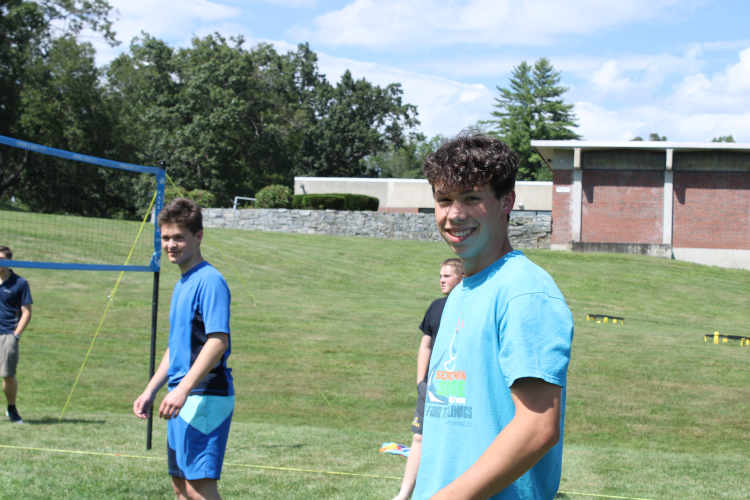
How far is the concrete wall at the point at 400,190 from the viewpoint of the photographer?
38281mm

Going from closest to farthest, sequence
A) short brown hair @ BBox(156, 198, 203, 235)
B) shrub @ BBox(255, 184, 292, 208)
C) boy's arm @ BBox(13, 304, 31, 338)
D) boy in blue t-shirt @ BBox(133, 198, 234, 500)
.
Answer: boy in blue t-shirt @ BBox(133, 198, 234, 500) → short brown hair @ BBox(156, 198, 203, 235) → boy's arm @ BBox(13, 304, 31, 338) → shrub @ BBox(255, 184, 292, 208)

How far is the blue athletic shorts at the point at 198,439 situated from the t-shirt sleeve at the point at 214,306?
0.39 metres

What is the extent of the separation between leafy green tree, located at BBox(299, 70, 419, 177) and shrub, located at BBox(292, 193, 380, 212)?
2927 centimetres

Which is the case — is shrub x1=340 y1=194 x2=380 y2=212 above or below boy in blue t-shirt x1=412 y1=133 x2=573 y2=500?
above

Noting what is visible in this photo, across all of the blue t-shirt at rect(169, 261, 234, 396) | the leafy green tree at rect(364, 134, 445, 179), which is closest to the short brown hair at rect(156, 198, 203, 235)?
the blue t-shirt at rect(169, 261, 234, 396)

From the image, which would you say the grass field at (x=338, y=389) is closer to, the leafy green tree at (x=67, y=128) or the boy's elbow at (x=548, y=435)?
the boy's elbow at (x=548, y=435)

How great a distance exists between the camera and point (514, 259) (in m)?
1.70

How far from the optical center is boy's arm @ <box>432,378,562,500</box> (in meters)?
1.48

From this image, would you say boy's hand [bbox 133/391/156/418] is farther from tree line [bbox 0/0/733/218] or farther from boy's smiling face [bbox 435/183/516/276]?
tree line [bbox 0/0/733/218]

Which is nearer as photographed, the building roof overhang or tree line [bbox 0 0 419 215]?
the building roof overhang

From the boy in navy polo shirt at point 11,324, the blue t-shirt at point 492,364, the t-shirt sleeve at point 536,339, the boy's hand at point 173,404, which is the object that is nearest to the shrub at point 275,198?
the boy in navy polo shirt at point 11,324

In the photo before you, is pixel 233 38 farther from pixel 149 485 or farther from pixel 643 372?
pixel 149 485

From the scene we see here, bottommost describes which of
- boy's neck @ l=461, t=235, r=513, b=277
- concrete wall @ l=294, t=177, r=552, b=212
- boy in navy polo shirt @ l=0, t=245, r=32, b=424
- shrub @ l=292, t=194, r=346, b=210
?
boy in navy polo shirt @ l=0, t=245, r=32, b=424

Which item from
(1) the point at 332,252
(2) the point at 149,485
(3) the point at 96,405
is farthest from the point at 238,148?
(2) the point at 149,485
